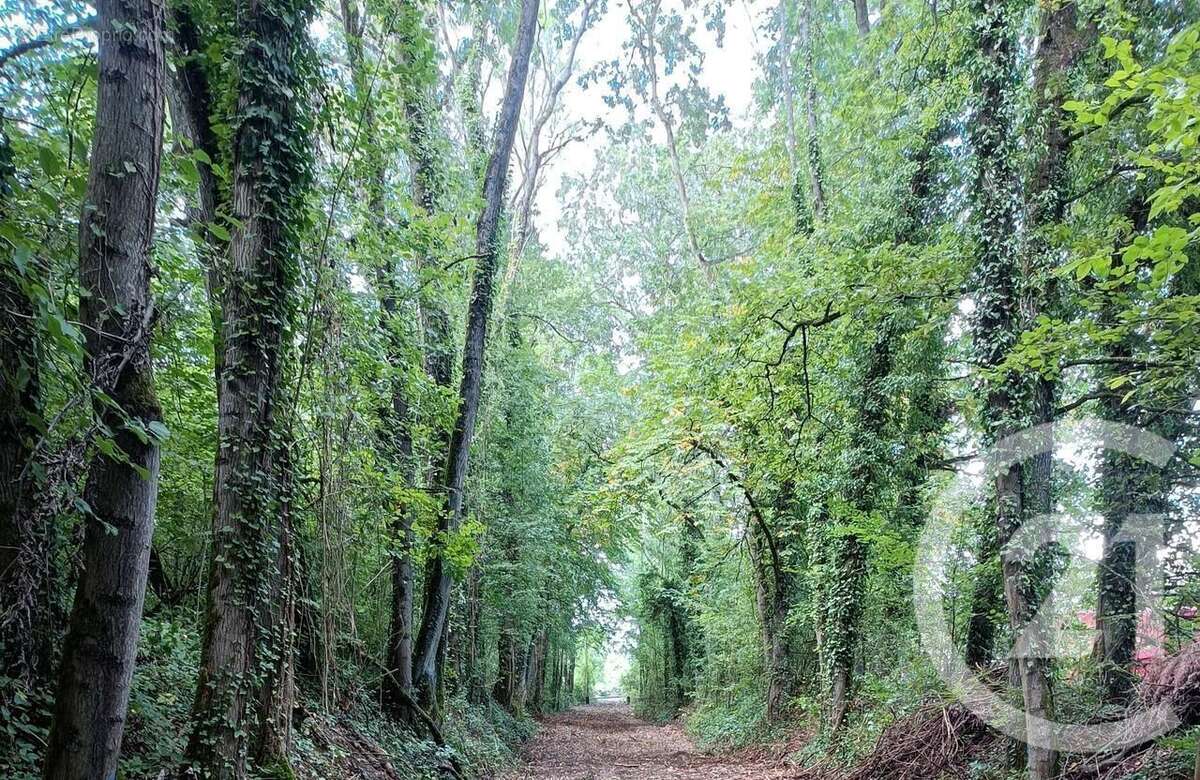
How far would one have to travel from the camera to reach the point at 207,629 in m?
3.78

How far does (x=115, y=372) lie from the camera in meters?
2.77

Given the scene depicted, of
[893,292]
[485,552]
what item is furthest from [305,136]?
[485,552]

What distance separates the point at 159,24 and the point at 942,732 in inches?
349

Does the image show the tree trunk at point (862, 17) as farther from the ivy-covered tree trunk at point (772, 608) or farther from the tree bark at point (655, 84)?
the ivy-covered tree trunk at point (772, 608)

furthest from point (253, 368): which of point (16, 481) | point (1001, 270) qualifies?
point (1001, 270)

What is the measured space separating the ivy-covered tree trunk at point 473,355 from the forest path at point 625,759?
9.44ft

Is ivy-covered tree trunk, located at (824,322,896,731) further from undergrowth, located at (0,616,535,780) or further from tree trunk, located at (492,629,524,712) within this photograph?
tree trunk, located at (492,629,524,712)

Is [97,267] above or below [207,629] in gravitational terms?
above

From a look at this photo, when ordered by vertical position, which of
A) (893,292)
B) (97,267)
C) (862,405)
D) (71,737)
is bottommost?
(71,737)

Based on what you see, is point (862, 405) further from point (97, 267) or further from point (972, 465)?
point (97, 267)

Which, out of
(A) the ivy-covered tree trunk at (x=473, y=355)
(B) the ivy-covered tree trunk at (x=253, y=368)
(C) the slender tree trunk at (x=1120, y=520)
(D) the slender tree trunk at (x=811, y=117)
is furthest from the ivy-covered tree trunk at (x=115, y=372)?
(D) the slender tree trunk at (x=811, y=117)

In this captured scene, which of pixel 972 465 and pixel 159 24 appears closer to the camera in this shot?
pixel 159 24

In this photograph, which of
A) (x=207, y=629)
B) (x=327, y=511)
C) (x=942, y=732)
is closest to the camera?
(x=207, y=629)

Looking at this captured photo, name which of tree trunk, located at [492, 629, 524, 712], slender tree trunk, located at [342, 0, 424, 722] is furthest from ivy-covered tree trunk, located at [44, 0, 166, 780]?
tree trunk, located at [492, 629, 524, 712]
